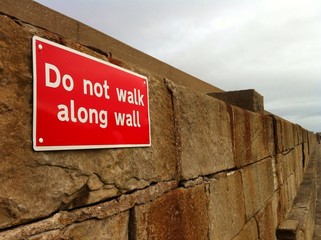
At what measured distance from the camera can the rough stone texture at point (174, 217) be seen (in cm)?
159

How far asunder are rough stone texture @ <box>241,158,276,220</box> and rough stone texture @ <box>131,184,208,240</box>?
1.04 metres

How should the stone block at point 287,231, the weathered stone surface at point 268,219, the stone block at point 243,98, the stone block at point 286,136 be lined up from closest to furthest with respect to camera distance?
the weathered stone surface at point 268,219 → the stone block at point 243,98 → the stone block at point 287,231 → the stone block at point 286,136

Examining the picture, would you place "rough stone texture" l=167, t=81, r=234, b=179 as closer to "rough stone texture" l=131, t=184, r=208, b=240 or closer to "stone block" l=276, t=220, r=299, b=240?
"rough stone texture" l=131, t=184, r=208, b=240

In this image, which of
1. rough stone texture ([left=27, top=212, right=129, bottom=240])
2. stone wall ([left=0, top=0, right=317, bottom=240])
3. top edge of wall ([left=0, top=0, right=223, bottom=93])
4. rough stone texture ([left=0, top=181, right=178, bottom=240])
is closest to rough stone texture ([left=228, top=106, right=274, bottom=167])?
stone wall ([left=0, top=0, right=317, bottom=240])

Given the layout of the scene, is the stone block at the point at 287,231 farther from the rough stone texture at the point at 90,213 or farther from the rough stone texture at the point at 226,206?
the rough stone texture at the point at 90,213

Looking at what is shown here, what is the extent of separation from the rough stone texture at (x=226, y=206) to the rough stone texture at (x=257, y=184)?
179mm

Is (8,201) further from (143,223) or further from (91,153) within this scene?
(143,223)

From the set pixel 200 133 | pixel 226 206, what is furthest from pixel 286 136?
pixel 200 133

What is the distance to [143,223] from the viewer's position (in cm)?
159

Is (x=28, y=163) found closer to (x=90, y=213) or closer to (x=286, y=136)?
(x=90, y=213)

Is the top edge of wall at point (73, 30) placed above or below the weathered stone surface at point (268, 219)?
above

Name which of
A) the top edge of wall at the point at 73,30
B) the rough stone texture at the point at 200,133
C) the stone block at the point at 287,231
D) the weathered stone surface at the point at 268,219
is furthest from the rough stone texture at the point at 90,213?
the stone block at the point at 287,231

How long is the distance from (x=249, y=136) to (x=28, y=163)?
8.63ft

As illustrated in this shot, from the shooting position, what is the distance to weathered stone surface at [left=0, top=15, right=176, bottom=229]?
3.29 ft
